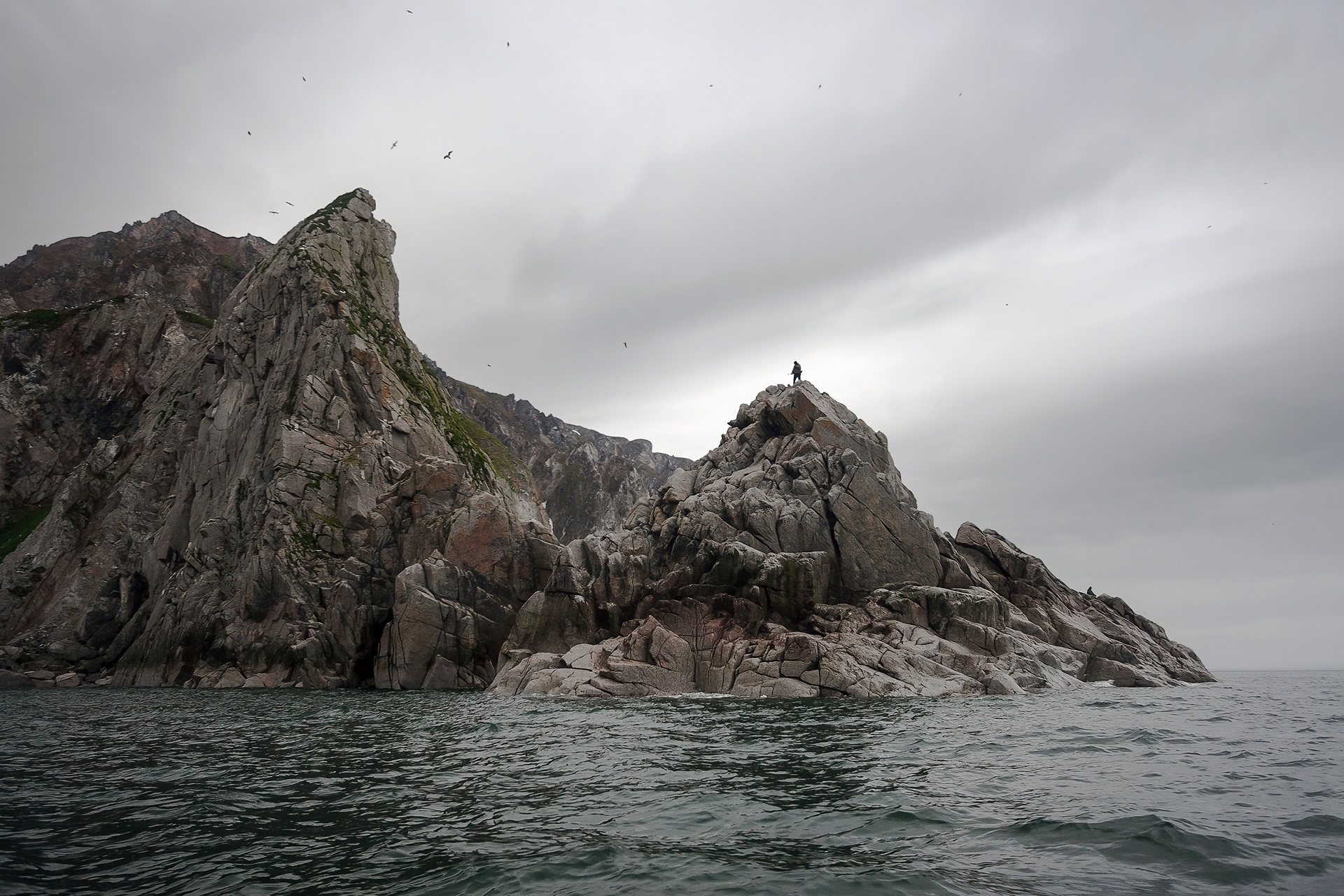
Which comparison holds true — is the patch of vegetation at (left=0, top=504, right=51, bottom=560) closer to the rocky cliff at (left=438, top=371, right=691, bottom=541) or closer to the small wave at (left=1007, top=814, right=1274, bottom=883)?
the rocky cliff at (left=438, top=371, right=691, bottom=541)

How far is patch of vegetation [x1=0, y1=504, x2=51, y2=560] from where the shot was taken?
91750 mm

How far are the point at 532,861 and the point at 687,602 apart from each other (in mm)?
37669

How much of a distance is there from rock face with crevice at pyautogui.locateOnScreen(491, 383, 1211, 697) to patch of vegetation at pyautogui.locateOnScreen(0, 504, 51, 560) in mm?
81198

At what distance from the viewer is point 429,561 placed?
189 feet

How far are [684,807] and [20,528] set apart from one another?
4724 inches

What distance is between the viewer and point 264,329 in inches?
3553

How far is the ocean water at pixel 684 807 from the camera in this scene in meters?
10.0

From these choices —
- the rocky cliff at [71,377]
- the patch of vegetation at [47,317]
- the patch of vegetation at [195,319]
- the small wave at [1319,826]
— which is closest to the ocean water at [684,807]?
the small wave at [1319,826]

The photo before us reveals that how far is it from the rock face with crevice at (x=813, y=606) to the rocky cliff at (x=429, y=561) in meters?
0.21

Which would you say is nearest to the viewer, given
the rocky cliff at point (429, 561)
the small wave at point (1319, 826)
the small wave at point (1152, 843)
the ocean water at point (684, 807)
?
the small wave at point (1152, 843)

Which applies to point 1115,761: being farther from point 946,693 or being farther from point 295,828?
point 946,693

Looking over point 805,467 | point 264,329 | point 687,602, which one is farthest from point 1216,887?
point 264,329

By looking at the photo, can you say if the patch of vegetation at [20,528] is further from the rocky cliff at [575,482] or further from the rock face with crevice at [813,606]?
the rocky cliff at [575,482]

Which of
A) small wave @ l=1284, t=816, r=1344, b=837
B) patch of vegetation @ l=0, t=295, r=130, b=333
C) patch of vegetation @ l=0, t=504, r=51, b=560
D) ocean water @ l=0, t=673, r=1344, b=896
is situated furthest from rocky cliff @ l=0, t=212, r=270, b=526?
small wave @ l=1284, t=816, r=1344, b=837
